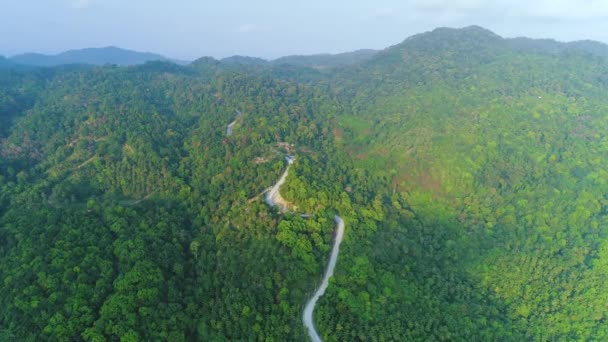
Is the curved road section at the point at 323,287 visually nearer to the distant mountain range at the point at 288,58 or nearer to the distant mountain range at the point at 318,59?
the distant mountain range at the point at 288,58

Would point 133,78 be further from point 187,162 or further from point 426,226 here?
point 426,226

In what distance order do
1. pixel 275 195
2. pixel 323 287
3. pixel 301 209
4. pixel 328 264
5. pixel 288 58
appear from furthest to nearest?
pixel 288 58 → pixel 275 195 → pixel 301 209 → pixel 328 264 → pixel 323 287

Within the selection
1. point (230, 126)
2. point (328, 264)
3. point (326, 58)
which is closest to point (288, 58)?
point (326, 58)

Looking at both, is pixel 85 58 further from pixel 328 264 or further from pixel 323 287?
pixel 323 287

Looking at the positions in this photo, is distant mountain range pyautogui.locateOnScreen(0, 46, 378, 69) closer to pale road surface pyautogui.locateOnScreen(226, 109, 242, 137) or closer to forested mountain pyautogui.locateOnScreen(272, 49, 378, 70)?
forested mountain pyautogui.locateOnScreen(272, 49, 378, 70)

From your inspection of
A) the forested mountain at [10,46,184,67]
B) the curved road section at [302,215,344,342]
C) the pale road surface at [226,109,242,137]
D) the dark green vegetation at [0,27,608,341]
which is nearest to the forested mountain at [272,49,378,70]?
the forested mountain at [10,46,184,67]

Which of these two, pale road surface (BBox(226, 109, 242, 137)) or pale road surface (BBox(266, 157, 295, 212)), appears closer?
pale road surface (BBox(266, 157, 295, 212))
